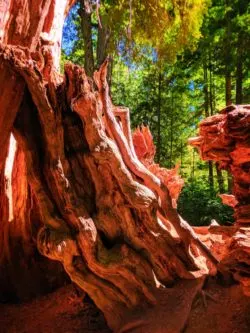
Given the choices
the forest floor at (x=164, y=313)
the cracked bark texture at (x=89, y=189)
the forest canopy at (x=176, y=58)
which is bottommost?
the forest floor at (x=164, y=313)

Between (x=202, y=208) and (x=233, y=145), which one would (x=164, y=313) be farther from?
(x=202, y=208)

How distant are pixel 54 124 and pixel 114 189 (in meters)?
0.75

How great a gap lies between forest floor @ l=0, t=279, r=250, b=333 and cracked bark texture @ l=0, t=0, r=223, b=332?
160mm

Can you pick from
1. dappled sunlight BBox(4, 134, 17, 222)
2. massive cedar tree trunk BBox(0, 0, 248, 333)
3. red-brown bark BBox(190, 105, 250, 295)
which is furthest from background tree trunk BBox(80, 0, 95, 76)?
red-brown bark BBox(190, 105, 250, 295)

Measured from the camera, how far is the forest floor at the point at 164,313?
278 centimetres

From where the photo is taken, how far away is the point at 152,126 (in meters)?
15.8

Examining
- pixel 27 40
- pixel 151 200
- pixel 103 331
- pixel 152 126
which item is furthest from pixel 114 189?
pixel 152 126

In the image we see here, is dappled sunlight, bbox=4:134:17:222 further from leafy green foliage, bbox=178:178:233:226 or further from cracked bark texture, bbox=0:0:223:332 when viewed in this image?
A: leafy green foliage, bbox=178:178:233:226

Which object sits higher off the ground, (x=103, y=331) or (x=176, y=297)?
(x=176, y=297)

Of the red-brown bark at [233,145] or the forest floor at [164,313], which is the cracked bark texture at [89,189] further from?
the red-brown bark at [233,145]

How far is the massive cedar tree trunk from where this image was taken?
2.89 metres

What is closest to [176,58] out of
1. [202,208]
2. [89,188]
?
[202,208]

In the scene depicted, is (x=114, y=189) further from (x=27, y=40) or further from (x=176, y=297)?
(x=27, y=40)

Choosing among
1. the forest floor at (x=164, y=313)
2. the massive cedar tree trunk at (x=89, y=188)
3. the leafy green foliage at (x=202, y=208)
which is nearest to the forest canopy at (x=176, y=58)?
the leafy green foliage at (x=202, y=208)
